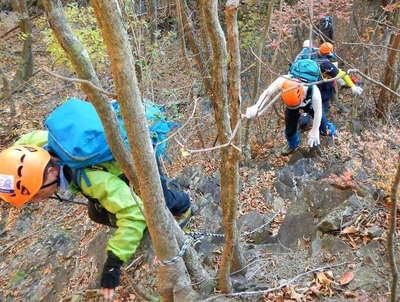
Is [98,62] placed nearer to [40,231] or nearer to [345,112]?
[40,231]

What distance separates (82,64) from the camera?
200cm

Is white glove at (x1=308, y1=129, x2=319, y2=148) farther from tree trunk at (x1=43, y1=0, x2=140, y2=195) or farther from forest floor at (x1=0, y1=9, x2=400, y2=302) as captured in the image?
tree trunk at (x1=43, y1=0, x2=140, y2=195)

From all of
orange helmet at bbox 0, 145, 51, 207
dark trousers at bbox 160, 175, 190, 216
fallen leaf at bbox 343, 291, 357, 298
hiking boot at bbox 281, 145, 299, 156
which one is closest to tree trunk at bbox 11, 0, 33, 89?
hiking boot at bbox 281, 145, 299, 156

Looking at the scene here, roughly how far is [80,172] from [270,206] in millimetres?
2587

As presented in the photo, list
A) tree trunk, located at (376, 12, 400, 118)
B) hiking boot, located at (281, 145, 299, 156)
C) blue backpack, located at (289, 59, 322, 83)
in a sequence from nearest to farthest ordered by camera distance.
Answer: blue backpack, located at (289, 59, 322, 83)
tree trunk, located at (376, 12, 400, 118)
hiking boot, located at (281, 145, 299, 156)

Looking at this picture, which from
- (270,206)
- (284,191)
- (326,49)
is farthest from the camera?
(326,49)

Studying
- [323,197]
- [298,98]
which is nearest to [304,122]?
[298,98]

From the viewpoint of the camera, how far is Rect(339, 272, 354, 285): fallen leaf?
263cm

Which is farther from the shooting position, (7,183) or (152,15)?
(152,15)

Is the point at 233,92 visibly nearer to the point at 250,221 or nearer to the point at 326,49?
the point at 250,221

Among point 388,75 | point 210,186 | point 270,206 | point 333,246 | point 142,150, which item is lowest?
point 210,186

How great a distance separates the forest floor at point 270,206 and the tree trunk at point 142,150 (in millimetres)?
408

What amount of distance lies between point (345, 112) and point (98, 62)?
4380 mm

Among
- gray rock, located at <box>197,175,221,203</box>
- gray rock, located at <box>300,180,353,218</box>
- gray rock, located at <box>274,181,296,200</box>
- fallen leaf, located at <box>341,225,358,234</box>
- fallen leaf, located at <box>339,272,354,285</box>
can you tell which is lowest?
gray rock, located at <box>197,175,221,203</box>
